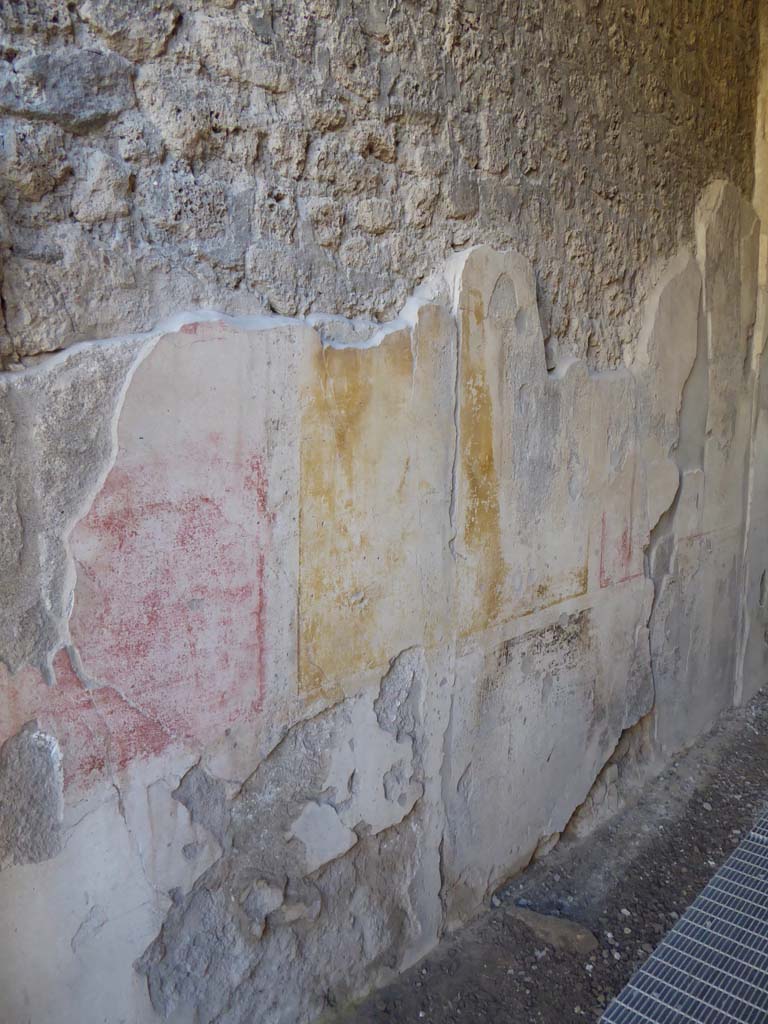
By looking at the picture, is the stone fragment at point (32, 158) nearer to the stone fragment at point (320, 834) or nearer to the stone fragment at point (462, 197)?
the stone fragment at point (462, 197)

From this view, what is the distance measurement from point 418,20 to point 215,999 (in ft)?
7.53

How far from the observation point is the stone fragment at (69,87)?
52.4 inches

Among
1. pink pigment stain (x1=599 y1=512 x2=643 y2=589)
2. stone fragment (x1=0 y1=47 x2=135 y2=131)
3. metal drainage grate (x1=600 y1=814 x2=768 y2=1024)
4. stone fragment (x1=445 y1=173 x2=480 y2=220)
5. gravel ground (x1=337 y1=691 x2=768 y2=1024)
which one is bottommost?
gravel ground (x1=337 y1=691 x2=768 y2=1024)

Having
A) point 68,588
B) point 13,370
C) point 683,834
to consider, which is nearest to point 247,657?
point 68,588

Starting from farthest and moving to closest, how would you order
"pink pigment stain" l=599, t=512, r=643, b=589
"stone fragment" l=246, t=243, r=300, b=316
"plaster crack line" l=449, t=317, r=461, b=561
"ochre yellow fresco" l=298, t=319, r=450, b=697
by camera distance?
"pink pigment stain" l=599, t=512, r=643, b=589, "plaster crack line" l=449, t=317, r=461, b=561, "ochre yellow fresco" l=298, t=319, r=450, b=697, "stone fragment" l=246, t=243, r=300, b=316

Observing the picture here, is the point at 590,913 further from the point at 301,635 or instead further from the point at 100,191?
the point at 100,191

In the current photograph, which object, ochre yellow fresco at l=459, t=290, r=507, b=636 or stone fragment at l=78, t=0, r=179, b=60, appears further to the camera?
ochre yellow fresco at l=459, t=290, r=507, b=636

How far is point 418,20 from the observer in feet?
6.48

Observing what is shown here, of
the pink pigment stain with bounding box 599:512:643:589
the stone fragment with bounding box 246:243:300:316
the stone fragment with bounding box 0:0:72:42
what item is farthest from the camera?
the pink pigment stain with bounding box 599:512:643:589

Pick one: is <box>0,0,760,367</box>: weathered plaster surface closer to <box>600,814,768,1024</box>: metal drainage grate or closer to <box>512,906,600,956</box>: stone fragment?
<box>600,814,768,1024</box>: metal drainage grate

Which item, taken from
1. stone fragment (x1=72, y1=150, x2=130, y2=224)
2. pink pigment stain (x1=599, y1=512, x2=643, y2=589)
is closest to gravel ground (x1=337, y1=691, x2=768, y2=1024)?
pink pigment stain (x1=599, y1=512, x2=643, y2=589)

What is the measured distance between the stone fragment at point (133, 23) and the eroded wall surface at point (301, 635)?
49 cm

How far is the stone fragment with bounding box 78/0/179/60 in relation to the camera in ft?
4.60

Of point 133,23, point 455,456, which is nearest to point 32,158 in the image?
point 133,23
